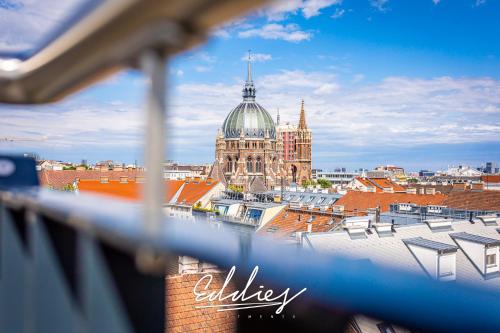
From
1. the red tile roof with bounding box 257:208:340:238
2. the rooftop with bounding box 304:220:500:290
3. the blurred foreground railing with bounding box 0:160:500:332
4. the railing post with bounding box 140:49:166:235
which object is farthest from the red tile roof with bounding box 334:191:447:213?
the railing post with bounding box 140:49:166:235

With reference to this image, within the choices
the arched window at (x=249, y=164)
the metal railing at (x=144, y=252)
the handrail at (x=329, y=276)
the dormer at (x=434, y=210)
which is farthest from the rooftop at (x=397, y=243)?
the arched window at (x=249, y=164)

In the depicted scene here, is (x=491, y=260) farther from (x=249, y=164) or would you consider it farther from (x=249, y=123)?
(x=249, y=123)

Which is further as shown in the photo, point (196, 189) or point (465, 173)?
point (465, 173)

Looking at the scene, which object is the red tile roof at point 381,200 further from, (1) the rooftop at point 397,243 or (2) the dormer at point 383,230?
(2) the dormer at point 383,230

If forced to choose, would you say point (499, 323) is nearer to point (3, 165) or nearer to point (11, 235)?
point (11, 235)

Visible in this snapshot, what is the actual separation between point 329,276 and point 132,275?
53 centimetres

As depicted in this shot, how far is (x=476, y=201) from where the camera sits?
95.1 ft

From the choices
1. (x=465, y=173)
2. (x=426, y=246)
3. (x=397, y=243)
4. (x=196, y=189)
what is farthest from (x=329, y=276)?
(x=465, y=173)

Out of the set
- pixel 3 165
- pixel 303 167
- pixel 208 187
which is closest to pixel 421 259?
pixel 3 165

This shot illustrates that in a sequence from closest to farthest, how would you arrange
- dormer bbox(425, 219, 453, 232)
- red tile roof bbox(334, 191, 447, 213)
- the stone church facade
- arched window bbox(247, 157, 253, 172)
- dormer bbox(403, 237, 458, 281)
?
dormer bbox(403, 237, 458, 281) < dormer bbox(425, 219, 453, 232) < red tile roof bbox(334, 191, 447, 213) < the stone church facade < arched window bbox(247, 157, 253, 172)

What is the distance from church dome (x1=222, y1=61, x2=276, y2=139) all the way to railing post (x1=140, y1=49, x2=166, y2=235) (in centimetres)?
7205

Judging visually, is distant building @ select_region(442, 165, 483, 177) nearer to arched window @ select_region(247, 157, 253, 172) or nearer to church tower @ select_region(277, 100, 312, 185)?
church tower @ select_region(277, 100, 312, 185)

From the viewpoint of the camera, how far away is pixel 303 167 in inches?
3501

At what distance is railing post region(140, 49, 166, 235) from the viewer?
0.81m
